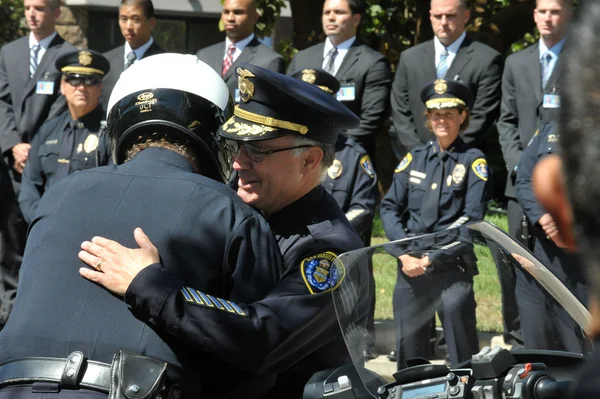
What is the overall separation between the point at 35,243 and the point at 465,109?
424 centimetres

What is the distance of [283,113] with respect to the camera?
284 centimetres

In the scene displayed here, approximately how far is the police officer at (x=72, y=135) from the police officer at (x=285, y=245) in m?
4.43

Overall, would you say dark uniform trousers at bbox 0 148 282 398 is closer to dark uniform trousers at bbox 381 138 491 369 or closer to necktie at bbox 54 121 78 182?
dark uniform trousers at bbox 381 138 491 369

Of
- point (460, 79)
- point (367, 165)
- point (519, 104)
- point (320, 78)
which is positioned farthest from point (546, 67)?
point (320, 78)

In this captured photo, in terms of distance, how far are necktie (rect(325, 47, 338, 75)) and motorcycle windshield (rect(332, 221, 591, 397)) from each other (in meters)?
5.14

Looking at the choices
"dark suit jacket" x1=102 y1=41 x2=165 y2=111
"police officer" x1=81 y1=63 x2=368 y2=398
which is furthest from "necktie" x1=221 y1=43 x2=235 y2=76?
"police officer" x1=81 y1=63 x2=368 y2=398

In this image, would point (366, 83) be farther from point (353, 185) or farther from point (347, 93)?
point (353, 185)

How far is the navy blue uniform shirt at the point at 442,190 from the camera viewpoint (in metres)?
6.07

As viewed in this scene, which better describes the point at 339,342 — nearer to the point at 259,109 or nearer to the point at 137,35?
the point at 259,109

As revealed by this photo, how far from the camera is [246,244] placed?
240 cm

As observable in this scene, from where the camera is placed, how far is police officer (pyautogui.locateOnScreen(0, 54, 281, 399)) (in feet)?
7.45

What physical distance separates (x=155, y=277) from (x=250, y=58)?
534cm

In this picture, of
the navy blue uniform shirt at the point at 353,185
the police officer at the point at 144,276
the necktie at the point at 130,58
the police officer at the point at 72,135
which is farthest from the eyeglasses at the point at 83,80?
the police officer at the point at 144,276

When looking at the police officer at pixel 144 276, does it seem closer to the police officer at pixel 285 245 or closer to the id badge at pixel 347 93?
the police officer at pixel 285 245
